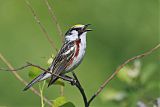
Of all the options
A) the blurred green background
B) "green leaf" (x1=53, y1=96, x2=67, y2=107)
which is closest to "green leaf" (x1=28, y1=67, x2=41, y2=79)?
"green leaf" (x1=53, y1=96, x2=67, y2=107)

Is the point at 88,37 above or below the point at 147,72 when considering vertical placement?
below

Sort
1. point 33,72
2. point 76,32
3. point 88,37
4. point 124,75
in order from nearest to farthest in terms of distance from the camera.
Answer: point 33,72 < point 124,75 < point 76,32 < point 88,37

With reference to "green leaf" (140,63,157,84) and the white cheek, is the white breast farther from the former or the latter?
"green leaf" (140,63,157,84)

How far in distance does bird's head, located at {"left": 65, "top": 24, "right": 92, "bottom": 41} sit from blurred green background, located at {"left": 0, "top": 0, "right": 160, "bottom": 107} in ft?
9.81

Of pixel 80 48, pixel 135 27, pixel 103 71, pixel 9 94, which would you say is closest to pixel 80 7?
pixel 135 27

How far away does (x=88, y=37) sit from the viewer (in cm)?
822

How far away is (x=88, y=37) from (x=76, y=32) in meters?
4.35

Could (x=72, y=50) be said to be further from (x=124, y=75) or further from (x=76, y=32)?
(x=124, y=75)

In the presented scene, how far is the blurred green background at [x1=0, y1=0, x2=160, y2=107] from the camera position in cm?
757

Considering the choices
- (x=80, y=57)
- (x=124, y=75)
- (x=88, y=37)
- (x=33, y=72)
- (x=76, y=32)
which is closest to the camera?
(x=33, y=72)

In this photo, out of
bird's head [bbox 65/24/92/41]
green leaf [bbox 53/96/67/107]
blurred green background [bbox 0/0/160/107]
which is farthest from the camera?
blurred green background [bbox 0/0/160/107]

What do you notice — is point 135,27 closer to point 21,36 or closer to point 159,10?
point 159,10

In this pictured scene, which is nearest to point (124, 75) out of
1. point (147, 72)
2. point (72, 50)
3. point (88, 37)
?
point (147, 72)

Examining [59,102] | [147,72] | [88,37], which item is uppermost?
[59,102]
